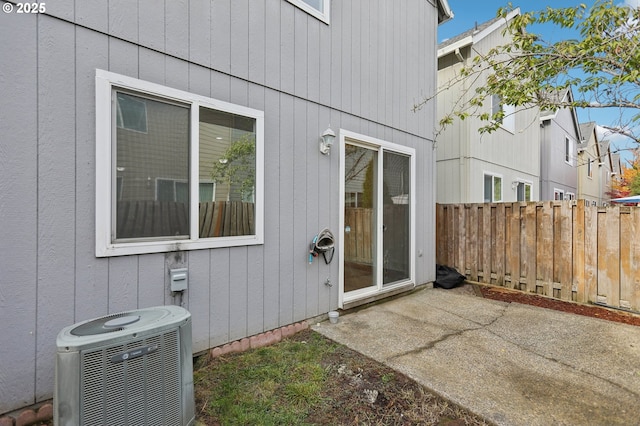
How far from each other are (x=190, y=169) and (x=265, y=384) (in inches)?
77.1

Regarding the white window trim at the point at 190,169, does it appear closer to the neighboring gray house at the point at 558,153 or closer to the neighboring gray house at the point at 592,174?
the neighboring gray house at the point at 558,153

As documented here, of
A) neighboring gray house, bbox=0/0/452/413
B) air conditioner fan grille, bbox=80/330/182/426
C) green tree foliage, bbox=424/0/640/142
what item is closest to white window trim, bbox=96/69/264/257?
neighboring gray house, bbox=0/0/452/413

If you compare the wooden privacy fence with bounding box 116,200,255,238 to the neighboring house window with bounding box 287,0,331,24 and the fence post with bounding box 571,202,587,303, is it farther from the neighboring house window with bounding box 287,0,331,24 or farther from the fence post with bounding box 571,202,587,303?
the fence post with bounding box 571,202,587,303

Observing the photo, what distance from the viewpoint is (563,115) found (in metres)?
13.4

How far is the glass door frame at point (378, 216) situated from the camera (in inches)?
161

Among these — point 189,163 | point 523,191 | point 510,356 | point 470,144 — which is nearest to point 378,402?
point 510,356

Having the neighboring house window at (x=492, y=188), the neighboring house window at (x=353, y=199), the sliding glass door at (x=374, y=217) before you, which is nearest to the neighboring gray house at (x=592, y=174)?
the neighboring house window at (x=492, y=188)

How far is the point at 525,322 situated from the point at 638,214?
2267mm

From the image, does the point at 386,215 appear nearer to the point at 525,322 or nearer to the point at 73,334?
the point at 525,322

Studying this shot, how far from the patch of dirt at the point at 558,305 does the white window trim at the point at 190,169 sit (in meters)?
4.44

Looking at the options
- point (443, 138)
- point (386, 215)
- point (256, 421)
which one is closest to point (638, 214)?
point (386, 215)

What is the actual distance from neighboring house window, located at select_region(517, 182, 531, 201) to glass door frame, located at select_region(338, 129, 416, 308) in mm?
6881

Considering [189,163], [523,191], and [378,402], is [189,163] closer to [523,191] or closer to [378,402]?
[378,402]

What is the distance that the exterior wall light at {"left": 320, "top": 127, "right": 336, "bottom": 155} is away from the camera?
12.2 ft
